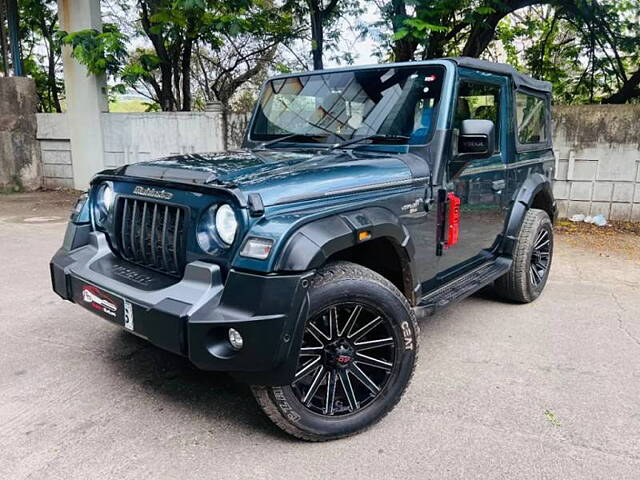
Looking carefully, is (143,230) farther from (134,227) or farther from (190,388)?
(190,388)

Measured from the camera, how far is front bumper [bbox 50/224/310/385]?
2.14 metres

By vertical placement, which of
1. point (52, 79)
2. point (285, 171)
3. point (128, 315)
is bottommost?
point (128, 315)

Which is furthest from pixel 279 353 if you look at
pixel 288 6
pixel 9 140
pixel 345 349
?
pixel 9 140

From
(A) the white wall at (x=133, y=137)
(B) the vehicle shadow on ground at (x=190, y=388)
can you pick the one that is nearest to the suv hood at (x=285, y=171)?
(B) the vehicle shadow on ground at (x=190, y=388)

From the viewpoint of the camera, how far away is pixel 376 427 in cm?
263

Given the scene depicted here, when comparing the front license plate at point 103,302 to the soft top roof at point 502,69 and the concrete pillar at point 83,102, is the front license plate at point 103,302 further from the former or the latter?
the concrete pillar at point 83,102

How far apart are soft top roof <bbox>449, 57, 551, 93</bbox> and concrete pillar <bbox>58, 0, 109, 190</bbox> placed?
7.69m

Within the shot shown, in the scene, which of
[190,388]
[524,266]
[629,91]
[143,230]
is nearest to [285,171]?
[143,230]

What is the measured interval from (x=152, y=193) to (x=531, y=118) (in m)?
3.28

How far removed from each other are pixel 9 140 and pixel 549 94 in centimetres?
950

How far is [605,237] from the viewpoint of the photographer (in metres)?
6.71

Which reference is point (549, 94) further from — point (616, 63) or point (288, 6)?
point (288, 6)

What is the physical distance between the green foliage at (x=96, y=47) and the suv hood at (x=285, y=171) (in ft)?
21.9

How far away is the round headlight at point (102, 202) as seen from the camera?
10.0 feet
